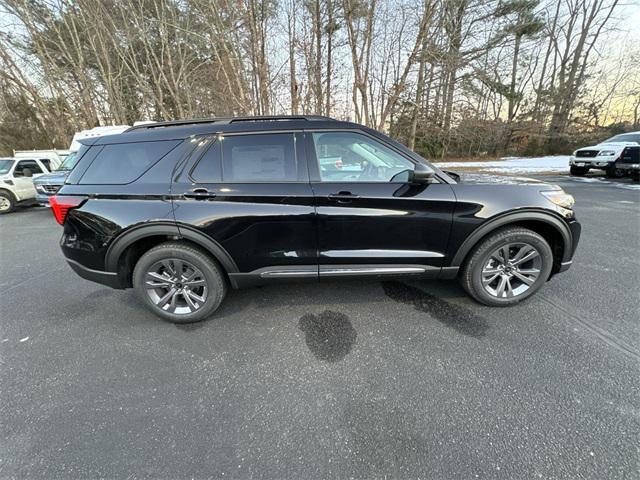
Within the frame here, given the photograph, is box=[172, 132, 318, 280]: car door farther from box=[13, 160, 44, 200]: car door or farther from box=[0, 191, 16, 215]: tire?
box=[0, 191, 16, 215]: tire

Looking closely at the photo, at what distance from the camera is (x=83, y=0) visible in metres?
13.3

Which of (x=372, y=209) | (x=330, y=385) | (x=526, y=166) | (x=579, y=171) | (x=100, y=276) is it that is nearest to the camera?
(x=330, y=385)

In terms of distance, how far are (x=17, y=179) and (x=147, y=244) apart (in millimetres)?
9021

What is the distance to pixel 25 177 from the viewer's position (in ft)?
26.4

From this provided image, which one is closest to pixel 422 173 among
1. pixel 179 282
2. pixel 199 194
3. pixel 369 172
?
pixel 369 172

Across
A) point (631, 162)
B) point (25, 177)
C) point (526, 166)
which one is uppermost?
point (631, 162)

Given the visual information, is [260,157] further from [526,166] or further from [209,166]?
[526,166]

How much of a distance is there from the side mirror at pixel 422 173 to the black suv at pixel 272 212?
22 mm

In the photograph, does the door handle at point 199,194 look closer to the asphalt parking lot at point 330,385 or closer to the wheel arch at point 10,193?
the asphalt parking lot at point 330,385

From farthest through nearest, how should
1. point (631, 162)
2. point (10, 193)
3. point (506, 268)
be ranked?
point (631, 162)
point (10, 193)
point (506, 268)

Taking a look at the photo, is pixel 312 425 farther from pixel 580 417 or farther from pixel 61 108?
pixel 61 108

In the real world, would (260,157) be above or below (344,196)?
above

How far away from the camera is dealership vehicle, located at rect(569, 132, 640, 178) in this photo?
1059cm

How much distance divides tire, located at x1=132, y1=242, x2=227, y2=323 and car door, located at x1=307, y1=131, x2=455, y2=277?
3.46 ft
